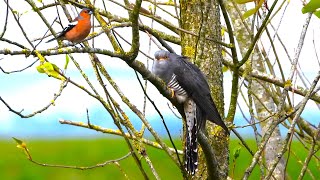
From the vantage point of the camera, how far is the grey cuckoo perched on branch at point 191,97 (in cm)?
396

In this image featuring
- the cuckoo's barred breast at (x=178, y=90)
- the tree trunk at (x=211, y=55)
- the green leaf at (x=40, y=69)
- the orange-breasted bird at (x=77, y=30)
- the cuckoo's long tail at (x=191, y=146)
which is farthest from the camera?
the orange-breasted bird at (x=77, y=30)

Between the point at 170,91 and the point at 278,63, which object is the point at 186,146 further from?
the point at 278,63

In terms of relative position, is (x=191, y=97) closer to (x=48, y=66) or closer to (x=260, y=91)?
(x=48, y=66)

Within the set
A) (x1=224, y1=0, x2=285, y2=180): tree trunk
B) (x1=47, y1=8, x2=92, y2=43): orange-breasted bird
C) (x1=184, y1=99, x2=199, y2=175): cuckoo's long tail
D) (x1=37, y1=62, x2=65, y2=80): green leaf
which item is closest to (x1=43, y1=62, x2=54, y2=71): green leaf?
(x1=37, y1=62, x2=65, y2=80): green leaf

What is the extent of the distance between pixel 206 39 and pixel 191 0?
1.51 ft

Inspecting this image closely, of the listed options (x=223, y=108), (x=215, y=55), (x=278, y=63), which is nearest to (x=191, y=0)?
(x=215, y=55)

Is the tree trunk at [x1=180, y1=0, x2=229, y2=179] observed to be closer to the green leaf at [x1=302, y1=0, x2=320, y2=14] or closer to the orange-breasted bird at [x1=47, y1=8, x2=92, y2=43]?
the orange-breasted bird at [x1=47, y1=8, x2=92, y2=43]

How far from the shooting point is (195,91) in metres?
4.12

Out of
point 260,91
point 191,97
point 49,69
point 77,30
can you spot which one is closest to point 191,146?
point 191,97

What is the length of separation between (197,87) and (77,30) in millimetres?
1026

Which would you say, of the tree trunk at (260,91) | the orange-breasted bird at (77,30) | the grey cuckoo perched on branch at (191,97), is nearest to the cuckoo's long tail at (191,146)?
the grey cuckoo perched on branch at (191,97)

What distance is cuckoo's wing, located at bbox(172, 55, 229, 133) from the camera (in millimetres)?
3969

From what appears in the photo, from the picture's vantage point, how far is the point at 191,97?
4160mm

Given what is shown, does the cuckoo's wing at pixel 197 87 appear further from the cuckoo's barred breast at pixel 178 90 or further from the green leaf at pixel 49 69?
the green leaf at pixel 49 69
